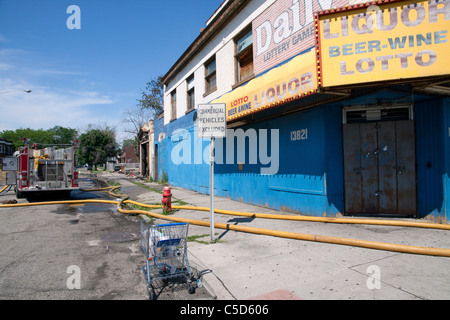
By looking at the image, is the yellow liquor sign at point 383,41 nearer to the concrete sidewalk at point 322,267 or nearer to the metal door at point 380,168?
the metal door at point 380,168

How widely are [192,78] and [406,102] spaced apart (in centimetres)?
1207

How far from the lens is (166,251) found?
4.10 metres

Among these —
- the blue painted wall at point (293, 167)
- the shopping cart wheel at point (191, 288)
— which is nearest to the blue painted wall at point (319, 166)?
the blue painted wall at point (293, 167)

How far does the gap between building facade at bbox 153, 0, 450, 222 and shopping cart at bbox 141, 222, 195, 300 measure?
4.36 metres

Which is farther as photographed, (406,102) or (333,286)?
(406,102)

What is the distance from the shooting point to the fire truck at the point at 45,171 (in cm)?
1291

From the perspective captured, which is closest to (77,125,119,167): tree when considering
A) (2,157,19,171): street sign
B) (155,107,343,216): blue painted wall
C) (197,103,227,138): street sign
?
(2,157,19,171): street sign

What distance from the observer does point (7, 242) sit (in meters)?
6.49

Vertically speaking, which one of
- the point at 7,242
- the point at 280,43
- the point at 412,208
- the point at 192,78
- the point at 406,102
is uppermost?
the point at 192,78

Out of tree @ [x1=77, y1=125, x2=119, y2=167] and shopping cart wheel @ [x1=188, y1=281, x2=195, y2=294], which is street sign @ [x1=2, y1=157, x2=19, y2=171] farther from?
tree @ [x1=77, y1=125, x2=119, y2=167]

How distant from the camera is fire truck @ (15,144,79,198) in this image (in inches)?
508

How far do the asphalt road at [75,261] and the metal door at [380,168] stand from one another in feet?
17.3
